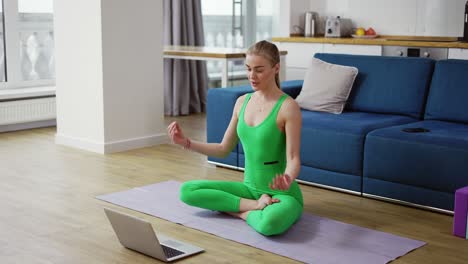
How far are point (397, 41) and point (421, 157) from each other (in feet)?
8.72

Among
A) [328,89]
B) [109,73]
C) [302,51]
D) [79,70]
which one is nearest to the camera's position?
[328,89]

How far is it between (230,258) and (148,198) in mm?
1044

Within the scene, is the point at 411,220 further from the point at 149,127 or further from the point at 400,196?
the point at 149,127

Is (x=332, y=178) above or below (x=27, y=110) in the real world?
below

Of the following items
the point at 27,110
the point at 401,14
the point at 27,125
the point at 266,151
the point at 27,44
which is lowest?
the point at 27,125

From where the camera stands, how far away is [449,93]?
13.8 ft

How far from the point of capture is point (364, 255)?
300cm

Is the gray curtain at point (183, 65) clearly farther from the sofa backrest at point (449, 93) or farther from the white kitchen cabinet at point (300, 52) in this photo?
the sofa backrest at point (449, 93)

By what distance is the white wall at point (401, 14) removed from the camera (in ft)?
20.7

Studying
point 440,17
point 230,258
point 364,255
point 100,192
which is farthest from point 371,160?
point 440,17

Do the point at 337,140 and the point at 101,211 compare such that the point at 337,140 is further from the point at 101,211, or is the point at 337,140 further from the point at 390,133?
the point at 101,211

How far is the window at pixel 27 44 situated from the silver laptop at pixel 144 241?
11.8 ft

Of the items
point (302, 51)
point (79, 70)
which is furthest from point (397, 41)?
point (79, 70)

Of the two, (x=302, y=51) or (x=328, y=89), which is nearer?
(x=328, y=89)
